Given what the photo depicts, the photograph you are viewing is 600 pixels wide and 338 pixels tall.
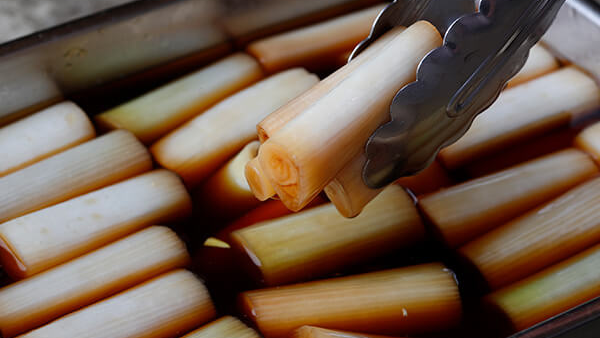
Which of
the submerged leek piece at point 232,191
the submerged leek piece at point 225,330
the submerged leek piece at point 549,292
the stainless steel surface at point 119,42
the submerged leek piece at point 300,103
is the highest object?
the stainless steel surface at point 119,42

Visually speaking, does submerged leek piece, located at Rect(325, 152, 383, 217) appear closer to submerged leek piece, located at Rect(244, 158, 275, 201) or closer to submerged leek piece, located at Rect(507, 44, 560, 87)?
submerged leek piece, located at Rect(244, 158, 275, 201)

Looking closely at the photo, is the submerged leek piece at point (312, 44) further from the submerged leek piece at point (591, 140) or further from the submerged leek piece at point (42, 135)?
the submerged leek piece at point (591, 140)

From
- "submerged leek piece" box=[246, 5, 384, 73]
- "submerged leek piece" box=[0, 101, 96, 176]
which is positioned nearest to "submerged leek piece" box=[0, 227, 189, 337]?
"submerged leek piece" box=[0, 101, 96, 176]

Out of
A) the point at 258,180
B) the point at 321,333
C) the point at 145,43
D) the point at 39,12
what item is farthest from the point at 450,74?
the point at 39,12

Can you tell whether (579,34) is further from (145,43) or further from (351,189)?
(145,43)

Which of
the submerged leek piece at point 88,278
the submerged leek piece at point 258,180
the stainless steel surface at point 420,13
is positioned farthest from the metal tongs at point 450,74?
the submerged leek piece at point 88,278
